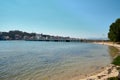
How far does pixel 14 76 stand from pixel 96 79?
26.5 ft

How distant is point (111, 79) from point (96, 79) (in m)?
1.88

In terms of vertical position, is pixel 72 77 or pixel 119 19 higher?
pixel 119 19

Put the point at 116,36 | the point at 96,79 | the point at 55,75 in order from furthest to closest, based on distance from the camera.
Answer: the point at 116,36 → the point at 55,75 → the point at 96,79

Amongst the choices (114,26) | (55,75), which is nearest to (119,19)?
(114,26)

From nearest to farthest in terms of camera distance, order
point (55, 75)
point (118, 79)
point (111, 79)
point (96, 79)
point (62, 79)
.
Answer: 1. point (118, 79)
2. point (111, 79)
3. point (96, 79)
4. point (62, 79)
5. point (55, 75)

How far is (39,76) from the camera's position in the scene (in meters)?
19.2

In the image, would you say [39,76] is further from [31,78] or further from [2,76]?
[2,76]

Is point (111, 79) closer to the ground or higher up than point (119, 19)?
closer to the ground

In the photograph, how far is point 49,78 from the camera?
18.5 meters

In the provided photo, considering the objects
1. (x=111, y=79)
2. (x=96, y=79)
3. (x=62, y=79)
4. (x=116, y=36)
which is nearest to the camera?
(x=111, y=79)

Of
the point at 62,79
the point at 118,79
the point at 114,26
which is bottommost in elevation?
the point at 62,79

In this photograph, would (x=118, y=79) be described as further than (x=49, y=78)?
No

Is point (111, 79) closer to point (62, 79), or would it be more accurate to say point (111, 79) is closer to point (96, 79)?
point (96, 79)

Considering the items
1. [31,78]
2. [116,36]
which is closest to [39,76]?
[31,78]
